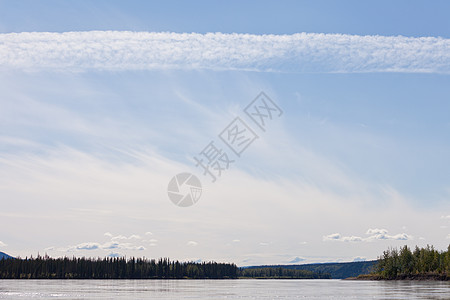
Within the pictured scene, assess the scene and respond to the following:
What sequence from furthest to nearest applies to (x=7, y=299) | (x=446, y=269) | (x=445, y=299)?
(x=446, y=269) < (x=7, y=299) < (x=445, y=299)

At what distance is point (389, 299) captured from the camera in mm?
66188

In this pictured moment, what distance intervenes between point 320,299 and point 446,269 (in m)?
141

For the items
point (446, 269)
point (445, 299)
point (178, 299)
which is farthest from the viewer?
point (446, 269)

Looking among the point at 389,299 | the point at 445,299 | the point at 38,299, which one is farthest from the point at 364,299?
the point at 38,299

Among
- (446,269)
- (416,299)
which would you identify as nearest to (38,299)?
(416,299)

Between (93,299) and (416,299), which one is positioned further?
(93,299)

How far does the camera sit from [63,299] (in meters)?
71.1

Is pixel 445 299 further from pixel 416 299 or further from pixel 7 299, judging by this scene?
pixel 7 299

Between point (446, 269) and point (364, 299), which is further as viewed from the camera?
point (446, 269)

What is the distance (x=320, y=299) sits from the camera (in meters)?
73.1

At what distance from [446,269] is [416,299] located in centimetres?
14396

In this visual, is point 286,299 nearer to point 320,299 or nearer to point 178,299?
point 320,299

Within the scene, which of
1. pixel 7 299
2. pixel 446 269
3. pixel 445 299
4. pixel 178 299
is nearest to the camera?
pixel 445 299

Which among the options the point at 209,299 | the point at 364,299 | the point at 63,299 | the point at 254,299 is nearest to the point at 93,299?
the point at 63,299
